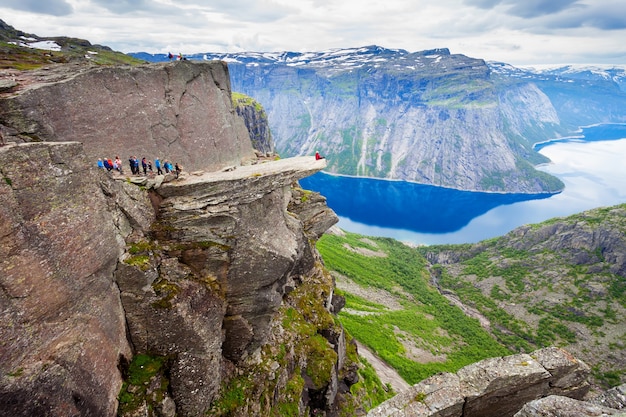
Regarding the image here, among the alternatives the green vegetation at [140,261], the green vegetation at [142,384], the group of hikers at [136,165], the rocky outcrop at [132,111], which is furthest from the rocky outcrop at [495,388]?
the rocky outcrop at [132,111]

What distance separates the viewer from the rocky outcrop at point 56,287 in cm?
1232

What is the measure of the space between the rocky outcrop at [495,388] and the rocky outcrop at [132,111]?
20602mm

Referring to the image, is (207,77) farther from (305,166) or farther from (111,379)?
(111,379)

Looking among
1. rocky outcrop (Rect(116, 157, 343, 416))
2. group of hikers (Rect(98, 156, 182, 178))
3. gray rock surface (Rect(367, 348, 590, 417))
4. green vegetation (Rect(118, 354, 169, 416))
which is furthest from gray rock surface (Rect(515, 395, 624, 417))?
group of hikers (Rect(98, 156, 182, 178))

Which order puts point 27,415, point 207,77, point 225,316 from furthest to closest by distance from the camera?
point 207,77 < point 225,316 < point 27,415

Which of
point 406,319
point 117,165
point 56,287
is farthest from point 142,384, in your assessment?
point 406,319

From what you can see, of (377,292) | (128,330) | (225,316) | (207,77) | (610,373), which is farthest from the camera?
(377,292)

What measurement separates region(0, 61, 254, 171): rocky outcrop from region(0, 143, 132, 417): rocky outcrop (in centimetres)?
520

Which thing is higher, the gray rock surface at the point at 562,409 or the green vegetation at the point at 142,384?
the gray rock surface at the point at 562,409

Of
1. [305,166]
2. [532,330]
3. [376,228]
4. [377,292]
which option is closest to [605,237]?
[532,330]

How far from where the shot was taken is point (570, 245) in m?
116

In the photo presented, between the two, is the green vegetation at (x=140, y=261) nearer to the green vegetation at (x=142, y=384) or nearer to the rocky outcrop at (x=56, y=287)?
the rocky outcrop at (x=56, y=287)

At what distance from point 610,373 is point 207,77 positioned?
9904cm

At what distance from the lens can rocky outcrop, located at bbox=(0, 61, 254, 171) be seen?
698 inches
